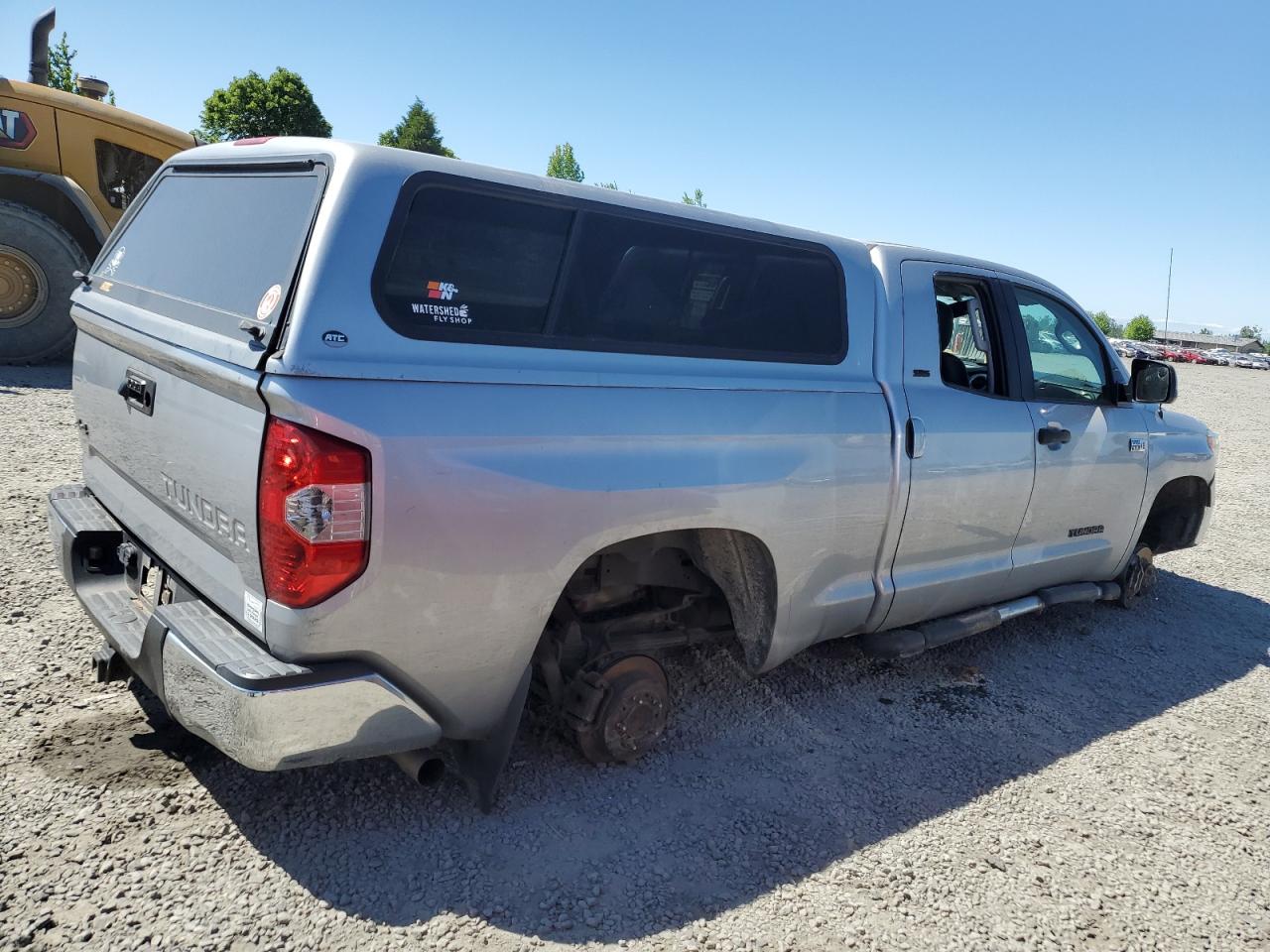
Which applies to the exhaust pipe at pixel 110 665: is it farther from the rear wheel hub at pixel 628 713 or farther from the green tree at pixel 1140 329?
the green tree at pixel 1140 329

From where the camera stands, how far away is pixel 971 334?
177 inches

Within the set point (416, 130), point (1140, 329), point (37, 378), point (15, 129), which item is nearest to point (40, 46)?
point (15, 129)

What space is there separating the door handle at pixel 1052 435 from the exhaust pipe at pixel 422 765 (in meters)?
3.20

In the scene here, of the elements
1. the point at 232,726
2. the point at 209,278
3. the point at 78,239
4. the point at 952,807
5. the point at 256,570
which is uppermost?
the point at 78,239

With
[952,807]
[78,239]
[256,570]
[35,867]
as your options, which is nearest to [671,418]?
[256,570]

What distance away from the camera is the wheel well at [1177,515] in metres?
5.83

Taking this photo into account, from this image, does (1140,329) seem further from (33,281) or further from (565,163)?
(33,281)

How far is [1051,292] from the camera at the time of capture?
191 inches

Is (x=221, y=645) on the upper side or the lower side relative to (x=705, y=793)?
upper

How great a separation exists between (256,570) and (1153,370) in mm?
4681

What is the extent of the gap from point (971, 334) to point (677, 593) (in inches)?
81.4

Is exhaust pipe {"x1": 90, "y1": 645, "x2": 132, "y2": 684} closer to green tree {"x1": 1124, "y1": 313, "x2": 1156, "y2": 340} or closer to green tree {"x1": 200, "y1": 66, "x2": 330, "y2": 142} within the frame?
green tree {"x1": 200, "y1": 66, "x2": 330, "y2": 142}

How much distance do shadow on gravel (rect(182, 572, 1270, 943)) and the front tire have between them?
8089 mm

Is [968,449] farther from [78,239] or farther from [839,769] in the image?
[78,239]
